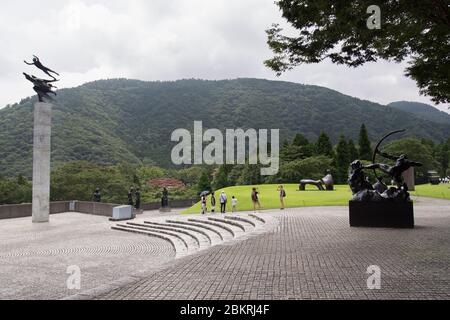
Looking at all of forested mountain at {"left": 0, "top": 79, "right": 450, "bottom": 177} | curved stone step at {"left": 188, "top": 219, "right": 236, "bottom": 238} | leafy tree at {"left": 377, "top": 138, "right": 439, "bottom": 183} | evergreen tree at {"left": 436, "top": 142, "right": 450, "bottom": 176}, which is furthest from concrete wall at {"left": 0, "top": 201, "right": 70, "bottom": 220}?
evergreen tree at {"left": 436, "top": 142, "right": 450, "bottom": 176}

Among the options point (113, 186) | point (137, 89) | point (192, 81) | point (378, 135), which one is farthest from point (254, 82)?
point (113, 186)

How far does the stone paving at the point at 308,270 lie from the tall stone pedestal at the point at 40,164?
18.4 m

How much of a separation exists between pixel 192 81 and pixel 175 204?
10788 centimetres

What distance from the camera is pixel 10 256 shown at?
45.3 feet

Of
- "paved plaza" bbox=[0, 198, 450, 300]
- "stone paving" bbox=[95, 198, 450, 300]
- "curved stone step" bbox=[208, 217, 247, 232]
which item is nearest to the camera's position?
"stone paving" bbox=[95, 198, 450, 300]

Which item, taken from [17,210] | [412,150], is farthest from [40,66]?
[412,150]

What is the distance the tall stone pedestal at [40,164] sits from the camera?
2509cm

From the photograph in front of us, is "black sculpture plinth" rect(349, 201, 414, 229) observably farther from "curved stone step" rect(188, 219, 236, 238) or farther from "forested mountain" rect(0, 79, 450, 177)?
"forested mountain" rect(0, 79, 450, 177)

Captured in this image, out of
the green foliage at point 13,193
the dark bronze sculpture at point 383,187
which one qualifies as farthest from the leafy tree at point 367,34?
the green foliage at point 13,193

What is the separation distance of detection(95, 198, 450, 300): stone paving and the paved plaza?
18mm

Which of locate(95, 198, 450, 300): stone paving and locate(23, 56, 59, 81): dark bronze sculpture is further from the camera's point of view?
locate(23, 56, 59, 81): dark bronze sculpture

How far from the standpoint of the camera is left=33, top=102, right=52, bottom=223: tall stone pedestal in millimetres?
25092

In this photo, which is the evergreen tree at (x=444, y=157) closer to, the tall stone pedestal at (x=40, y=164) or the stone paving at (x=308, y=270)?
the stone paving at (x=308, y=270)

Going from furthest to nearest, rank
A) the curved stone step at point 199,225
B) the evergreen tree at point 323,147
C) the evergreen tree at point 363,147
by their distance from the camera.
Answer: the evergreen tree at point 323,147, the evergreen tree at point 363,147, the curved stone step at point 199,225
